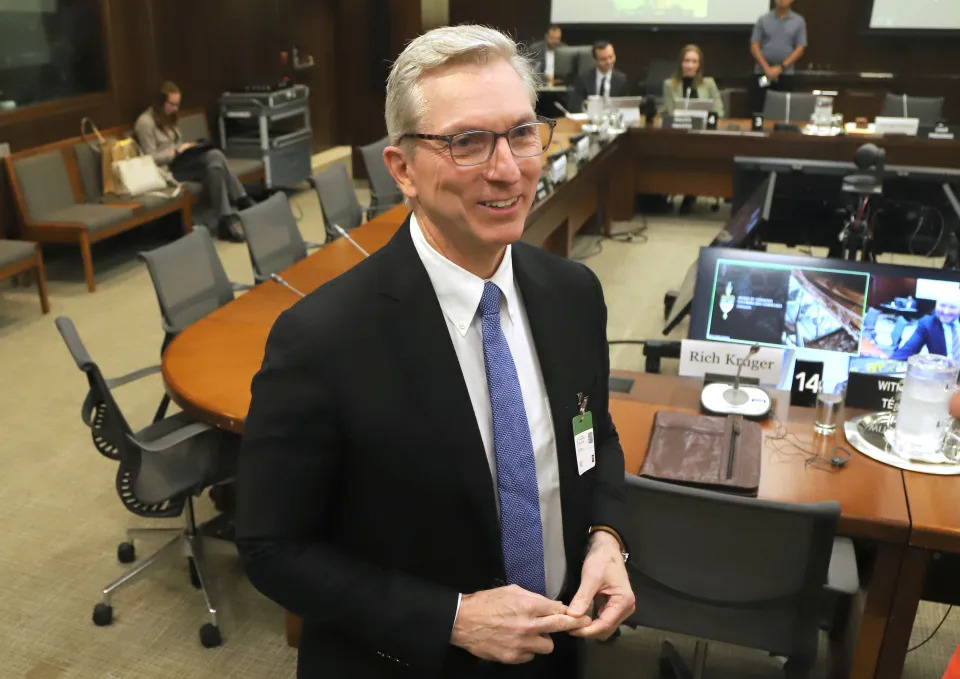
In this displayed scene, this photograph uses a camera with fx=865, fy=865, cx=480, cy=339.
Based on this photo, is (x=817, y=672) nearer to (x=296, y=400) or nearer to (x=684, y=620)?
(x=684, y=620)

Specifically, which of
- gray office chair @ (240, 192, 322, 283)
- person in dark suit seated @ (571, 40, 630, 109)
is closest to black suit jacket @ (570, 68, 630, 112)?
person in dark suit seated @ (571, 40, 630, 109)

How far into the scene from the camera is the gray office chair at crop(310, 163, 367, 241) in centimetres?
468

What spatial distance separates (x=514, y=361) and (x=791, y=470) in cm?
117

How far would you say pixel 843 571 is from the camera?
1878mm

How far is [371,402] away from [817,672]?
1887 millimetres

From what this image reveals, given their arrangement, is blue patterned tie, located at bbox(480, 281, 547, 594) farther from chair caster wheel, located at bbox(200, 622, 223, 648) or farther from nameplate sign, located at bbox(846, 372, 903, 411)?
chair caster wheel, located at bbox(200, 622, 223, 648)

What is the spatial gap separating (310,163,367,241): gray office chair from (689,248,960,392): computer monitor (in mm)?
2321

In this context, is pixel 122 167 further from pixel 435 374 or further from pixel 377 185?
pixel 435 374

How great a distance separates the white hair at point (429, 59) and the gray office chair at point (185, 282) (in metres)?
2.30

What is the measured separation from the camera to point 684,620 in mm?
1900

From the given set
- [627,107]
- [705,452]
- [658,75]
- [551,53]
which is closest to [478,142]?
[705,452]

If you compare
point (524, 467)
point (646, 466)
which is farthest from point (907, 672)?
point (524, 467)

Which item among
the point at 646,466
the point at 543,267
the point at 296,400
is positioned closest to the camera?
the point at 296,400

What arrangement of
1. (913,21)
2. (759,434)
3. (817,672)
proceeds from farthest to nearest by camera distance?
(913,21) < (817,672) < (759,434)
